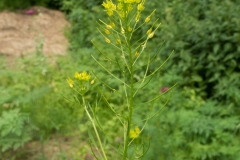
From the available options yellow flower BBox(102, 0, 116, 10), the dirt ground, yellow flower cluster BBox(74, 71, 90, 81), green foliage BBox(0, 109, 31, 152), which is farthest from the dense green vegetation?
yellow flower BBox(102, 0, 116, 10)

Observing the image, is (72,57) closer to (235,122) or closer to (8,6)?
(235,122)

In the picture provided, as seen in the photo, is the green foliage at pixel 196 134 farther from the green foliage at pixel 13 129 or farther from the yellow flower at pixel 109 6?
the yellow flower at pixel 109 6

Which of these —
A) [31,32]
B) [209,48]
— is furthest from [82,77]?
[31,32]

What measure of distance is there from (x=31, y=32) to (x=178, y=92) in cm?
388

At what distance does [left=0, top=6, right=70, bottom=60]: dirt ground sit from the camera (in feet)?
20.1

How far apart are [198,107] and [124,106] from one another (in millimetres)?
743

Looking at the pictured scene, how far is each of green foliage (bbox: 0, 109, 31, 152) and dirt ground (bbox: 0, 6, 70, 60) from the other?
9.14ft

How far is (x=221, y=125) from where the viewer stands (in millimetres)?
3188

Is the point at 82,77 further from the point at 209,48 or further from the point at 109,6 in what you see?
the point at 209,48

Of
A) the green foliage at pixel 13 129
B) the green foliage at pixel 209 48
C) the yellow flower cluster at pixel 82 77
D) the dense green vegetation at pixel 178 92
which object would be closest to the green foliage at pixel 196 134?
the dense green vegetation at pixel 178 92

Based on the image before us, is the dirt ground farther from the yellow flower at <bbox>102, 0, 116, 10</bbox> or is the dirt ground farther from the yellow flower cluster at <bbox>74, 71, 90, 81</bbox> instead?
the yellow flower at <bbox>102, 0, 116, 10</bbox>

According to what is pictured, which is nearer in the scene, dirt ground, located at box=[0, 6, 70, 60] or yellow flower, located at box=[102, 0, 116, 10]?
yellow flower, located at box=[102, 0, 116, 10]

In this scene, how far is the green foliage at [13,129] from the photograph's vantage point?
290 cm

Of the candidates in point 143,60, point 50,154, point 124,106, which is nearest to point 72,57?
point 143,60
